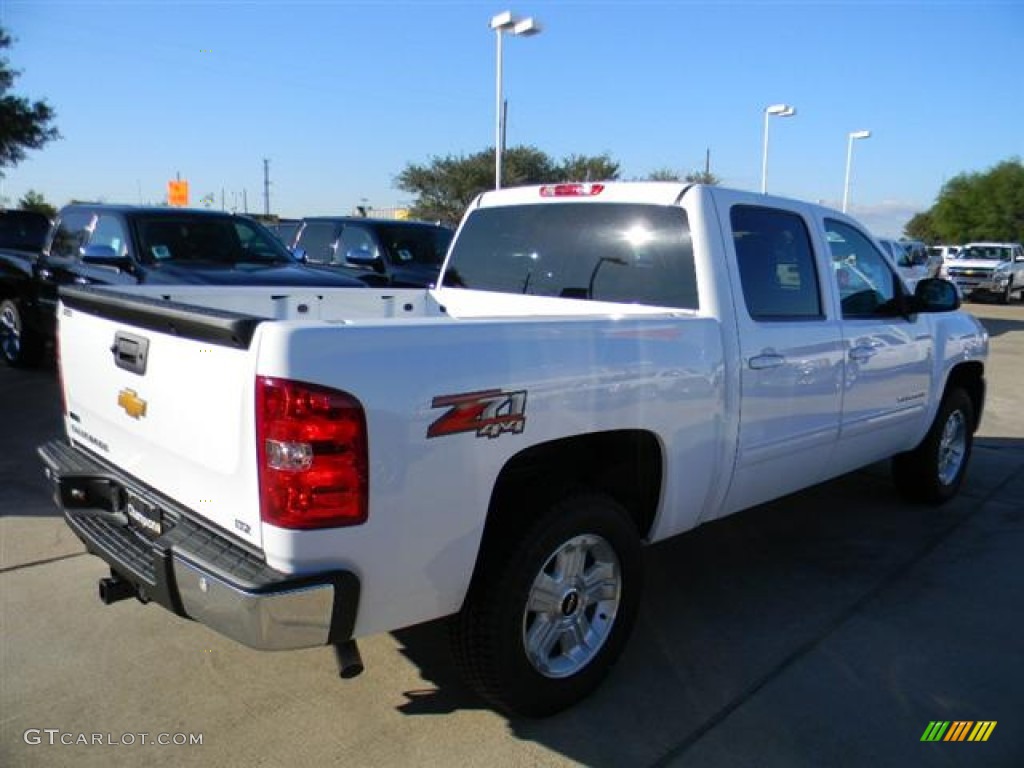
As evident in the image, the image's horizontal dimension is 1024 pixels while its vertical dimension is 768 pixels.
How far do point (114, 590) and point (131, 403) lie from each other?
690 millimetres

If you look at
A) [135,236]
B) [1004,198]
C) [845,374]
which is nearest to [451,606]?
[845,374]

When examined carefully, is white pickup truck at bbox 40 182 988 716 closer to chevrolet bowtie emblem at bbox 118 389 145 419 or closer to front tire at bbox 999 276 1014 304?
chevrolet bowtie emblem at bbox 118 389 145 419

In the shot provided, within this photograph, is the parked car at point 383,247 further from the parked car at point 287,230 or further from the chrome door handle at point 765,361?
the chrome door handle at point 765,361

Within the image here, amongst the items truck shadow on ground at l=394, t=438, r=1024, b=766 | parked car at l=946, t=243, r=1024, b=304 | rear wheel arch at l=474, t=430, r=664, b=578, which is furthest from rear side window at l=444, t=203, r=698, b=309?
parked car at l=946, t=243, r=1024, b=304

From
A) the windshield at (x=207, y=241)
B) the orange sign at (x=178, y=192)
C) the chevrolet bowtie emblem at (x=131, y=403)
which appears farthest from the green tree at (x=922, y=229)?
the chevrolet bowtie emblem at (x=131, y=403)

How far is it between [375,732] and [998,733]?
2.22m

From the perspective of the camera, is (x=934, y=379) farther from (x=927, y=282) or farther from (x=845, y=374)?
(x=845, y=374)

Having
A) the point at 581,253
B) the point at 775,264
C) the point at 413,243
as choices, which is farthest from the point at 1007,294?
the point at 581,253

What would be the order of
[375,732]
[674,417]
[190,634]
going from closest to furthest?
1. [375,732]
2. [674,417]
3. [190,634]

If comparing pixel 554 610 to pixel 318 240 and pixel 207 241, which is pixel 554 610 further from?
pixel 318 240

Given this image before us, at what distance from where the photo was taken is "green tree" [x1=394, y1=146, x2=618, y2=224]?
4266 cm

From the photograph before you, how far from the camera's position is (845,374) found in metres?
4.12

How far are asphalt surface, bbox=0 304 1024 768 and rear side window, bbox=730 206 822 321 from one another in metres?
1.42

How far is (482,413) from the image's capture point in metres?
2.46
